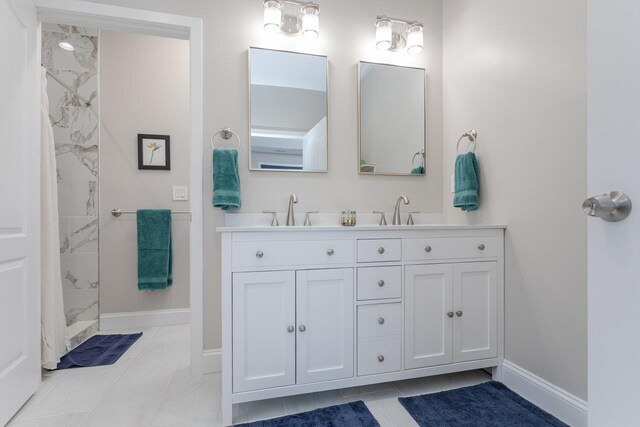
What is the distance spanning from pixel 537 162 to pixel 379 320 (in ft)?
3.60

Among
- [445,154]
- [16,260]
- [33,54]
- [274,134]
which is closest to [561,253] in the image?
[445,154]

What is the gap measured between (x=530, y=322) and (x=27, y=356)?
2.51 m

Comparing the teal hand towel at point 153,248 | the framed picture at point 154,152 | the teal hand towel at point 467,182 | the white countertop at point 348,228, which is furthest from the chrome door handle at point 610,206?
the framed picture at point 154,152

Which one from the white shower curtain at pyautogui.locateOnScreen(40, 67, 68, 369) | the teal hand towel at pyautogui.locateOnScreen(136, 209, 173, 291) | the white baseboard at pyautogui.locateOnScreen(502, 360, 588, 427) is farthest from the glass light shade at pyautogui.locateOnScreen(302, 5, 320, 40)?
the white baseboard at pyautogui.locateOnScreen(502, 360, 588, 427)

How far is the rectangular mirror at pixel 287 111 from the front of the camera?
1961mm

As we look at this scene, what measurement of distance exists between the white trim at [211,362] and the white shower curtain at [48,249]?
88 cm

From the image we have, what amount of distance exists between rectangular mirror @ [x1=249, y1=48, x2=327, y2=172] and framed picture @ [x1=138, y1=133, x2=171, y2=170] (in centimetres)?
118

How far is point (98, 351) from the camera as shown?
2168 millimetres

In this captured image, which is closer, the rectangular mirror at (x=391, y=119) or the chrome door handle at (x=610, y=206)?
the chrome door handle at (x=610, y=206)

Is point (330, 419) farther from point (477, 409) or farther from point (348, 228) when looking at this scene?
point (348, 228)

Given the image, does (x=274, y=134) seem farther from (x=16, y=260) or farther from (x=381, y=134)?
(x=16, y=260)

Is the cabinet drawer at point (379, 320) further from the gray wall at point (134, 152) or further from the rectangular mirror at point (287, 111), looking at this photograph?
the gray wall at point (134, 152)

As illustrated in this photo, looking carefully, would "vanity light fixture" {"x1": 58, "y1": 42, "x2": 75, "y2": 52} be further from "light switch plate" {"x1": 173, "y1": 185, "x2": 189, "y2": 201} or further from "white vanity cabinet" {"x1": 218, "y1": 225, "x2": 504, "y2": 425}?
"white vanity cabinet" {"x1": 218, "y1": 225, "x2": 504, "y2": 425}

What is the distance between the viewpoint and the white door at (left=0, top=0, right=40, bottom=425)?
4.57 feet
